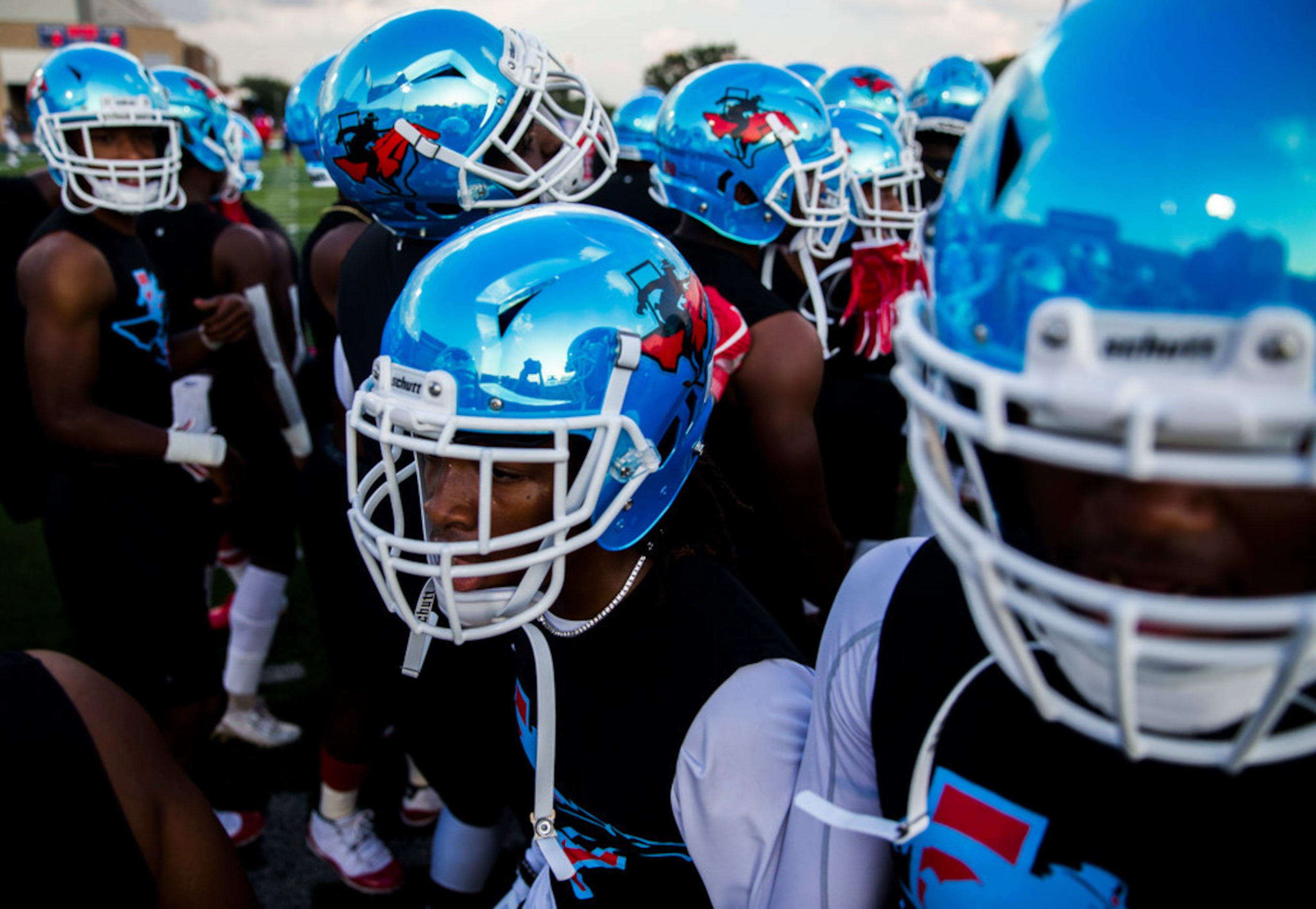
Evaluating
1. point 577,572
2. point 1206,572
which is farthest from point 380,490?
point 1206,572

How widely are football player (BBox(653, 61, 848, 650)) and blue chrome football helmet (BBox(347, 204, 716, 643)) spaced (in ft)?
2.73

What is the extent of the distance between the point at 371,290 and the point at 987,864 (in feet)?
6.79

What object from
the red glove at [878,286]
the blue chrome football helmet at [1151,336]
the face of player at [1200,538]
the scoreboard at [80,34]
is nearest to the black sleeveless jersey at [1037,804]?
the blue chrome football helmet at [1151,336]

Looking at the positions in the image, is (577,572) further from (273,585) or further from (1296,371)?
(273,585)

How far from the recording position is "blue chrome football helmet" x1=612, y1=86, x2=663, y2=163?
21.7ft

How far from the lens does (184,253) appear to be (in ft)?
13.7

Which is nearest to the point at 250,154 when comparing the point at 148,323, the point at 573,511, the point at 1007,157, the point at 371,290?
the point at 148,323

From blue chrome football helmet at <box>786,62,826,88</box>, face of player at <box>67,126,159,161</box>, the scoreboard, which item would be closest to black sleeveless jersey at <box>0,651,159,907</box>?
face of player at <box>67,126,159,161</box>

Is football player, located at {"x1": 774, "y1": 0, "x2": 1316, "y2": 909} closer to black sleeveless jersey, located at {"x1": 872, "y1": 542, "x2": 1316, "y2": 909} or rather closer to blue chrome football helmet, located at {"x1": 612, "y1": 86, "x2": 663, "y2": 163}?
black sleeveless jersey, located at {"x1": 872, "y1": 542, "x2": 1316, "y2": 909}

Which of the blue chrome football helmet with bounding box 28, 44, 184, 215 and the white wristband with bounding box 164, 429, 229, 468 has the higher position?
the blue chrome football helmet with bounding box 28, 44, 184, 215

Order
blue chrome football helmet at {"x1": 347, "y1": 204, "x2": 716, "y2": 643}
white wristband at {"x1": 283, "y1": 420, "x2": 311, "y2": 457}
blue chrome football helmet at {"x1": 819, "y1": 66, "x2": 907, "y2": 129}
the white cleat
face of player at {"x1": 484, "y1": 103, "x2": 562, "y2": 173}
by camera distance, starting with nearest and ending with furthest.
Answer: blue chrome football helmet at {"x1": 347, "y1": 204, "x2": 716, "y2": 643} < face of player at {"x1": 484, "y1": 103, "x2": 562, "y2": 173} < the white cleat < white wristband at {"x1": 283, "y1": 420, "x2": 311, "y2": 457} < blue chrome football helmet at {"x1": 819, "y1": 66, "x2": 907, "y2": 129}

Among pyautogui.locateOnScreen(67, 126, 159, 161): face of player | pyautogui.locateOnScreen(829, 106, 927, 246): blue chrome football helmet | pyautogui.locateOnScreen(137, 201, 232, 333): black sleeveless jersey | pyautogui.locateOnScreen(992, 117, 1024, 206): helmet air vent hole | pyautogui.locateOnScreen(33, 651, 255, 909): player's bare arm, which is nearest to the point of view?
pyautogui.locateOnScreen(992, 117, 1024, 206): helmet air vent hole

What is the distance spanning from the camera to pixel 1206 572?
844 mm

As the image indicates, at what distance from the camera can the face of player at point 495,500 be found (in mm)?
1526
